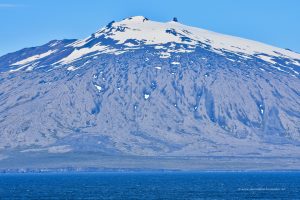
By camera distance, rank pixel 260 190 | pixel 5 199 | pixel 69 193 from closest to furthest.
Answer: pixel 5 199 < pixel 69 193 < pixel 260 190

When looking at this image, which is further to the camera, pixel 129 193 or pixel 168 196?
pixel 129 193

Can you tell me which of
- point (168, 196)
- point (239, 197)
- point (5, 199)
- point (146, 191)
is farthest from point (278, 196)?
point (5, 199)

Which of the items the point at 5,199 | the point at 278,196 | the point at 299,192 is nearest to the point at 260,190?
the point at 299,192


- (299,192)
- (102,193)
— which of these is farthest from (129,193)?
(299,192)

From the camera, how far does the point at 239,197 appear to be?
483ft

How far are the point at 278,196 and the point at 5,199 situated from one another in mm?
40968

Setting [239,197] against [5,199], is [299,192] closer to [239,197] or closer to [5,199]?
[239,197]

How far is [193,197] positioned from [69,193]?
77.3 feet

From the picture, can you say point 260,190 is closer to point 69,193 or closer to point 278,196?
point 278,196

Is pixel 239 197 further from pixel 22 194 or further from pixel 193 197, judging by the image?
→ pixel 22 194

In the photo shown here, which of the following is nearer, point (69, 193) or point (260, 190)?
point (69, 193)

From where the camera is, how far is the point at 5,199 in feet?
473

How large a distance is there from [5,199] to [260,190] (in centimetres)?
4853

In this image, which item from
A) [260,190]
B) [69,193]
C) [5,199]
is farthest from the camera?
[260,190]
